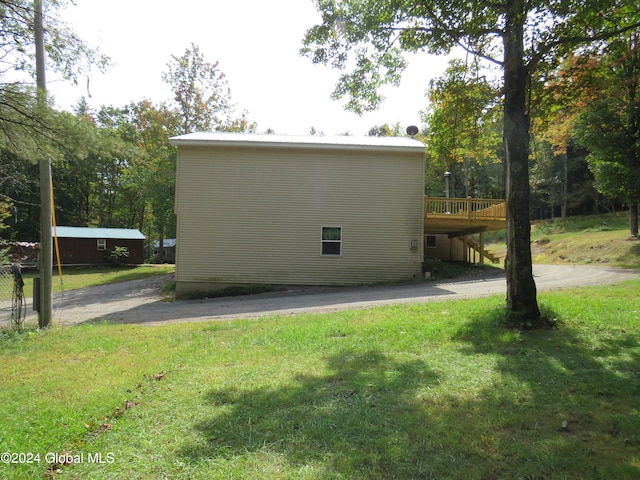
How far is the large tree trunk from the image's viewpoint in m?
5.98

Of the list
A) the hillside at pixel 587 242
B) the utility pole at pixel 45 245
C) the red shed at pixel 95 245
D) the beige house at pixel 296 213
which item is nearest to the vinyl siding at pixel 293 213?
the beige house at pixel 296 213

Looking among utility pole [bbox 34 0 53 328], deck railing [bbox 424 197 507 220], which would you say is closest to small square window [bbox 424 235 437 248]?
deck railing [bbox 424 197 507 220]

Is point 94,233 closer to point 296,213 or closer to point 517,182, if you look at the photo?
point 296,213

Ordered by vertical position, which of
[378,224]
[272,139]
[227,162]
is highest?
[272,139]

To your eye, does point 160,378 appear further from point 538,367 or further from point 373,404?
point 538,367

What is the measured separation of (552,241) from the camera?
26.8 meters

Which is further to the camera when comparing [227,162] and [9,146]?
[227,162]

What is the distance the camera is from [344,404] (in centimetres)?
334

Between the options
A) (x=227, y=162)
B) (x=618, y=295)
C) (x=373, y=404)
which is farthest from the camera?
(x=227, y=162)

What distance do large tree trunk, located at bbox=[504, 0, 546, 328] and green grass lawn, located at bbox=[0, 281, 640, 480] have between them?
52 centimetres

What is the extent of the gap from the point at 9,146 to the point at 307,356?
17.8 feet

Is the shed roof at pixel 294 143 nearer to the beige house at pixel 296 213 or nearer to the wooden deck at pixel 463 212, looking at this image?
the beige house at pixel 296 213

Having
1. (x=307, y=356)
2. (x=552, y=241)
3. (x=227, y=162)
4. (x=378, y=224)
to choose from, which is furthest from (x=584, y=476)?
(x=552, y=241)

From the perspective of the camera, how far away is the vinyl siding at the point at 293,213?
1475 cm
